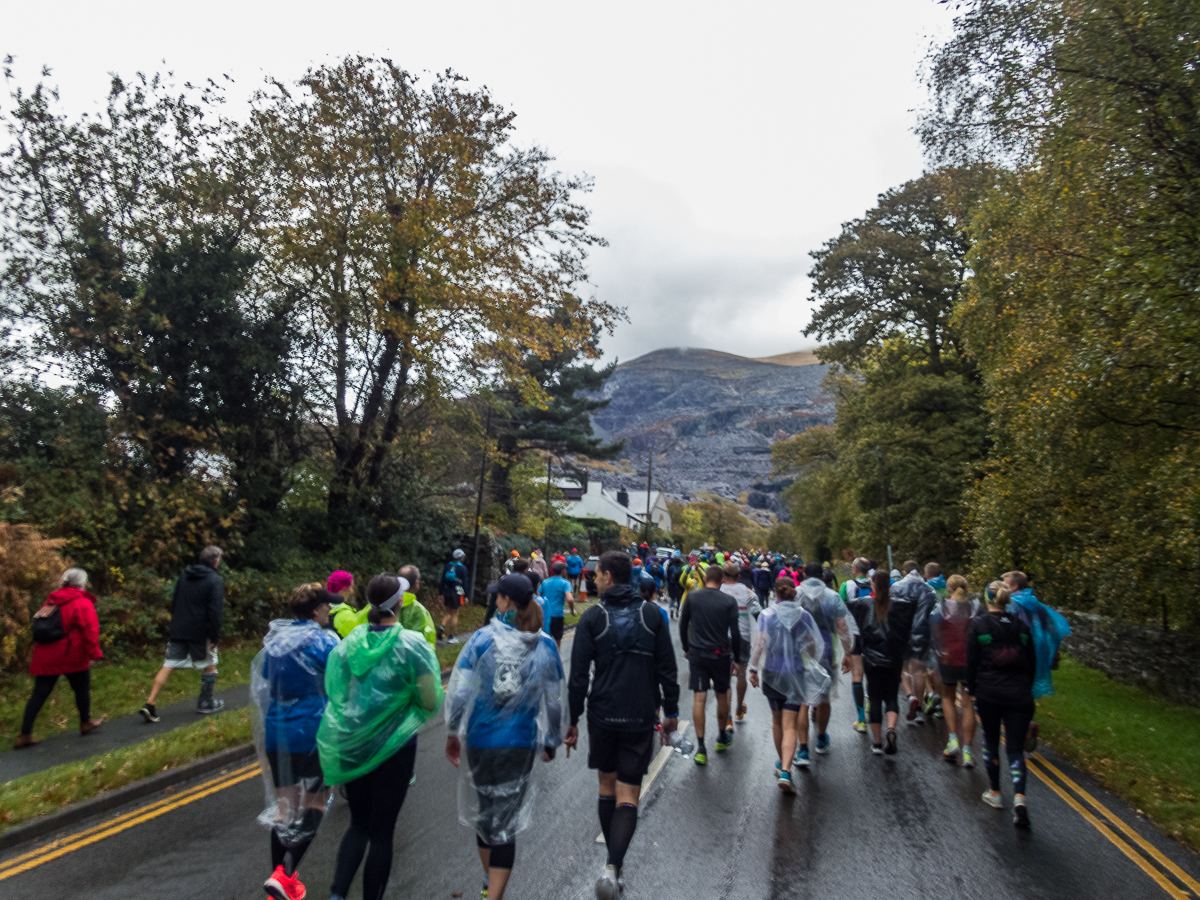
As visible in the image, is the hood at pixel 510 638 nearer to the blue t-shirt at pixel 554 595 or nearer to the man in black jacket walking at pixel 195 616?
the man in black jacket walking at pixel 195 616

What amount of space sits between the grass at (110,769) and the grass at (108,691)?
1.57m

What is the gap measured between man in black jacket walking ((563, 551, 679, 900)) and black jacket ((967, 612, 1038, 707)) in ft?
10.2

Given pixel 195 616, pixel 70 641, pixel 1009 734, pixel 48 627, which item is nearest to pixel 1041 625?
pixel 1009 734

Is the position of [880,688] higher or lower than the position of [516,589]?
lower

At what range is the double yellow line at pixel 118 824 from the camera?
4.86 m

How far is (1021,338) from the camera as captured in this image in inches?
520

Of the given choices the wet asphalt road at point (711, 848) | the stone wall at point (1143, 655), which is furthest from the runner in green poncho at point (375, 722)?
the stone wall at point (1143, 655)

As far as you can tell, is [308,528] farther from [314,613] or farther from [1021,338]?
[1021,338]

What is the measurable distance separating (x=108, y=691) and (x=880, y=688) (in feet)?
31.1

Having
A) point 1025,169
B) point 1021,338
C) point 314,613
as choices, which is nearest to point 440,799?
point 314,613

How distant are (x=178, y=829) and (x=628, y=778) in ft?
11.6

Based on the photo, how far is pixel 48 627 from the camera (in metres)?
7.27

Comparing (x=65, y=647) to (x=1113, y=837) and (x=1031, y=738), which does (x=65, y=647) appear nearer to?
(x=1031, y=738)

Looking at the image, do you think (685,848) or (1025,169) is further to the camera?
(1025,169)
